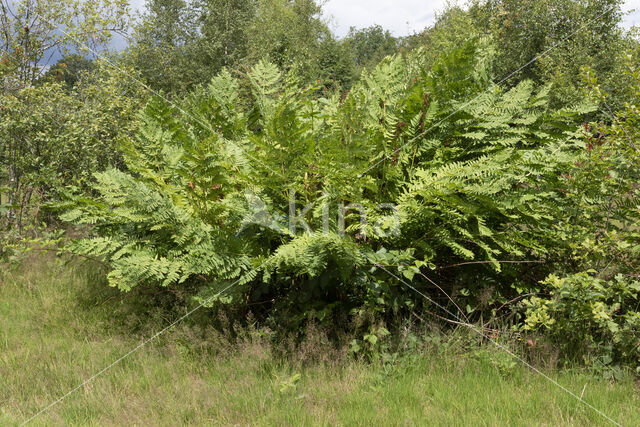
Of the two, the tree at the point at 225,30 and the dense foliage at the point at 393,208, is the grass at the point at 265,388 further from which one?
the tree at the point at 225,30

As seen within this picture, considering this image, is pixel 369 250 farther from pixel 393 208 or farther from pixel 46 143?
pixel 46 143

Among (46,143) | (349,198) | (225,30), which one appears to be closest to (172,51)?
(225,30)

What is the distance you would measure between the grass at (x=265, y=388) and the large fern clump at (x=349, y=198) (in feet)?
1.52

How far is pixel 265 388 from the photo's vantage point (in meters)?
2.68

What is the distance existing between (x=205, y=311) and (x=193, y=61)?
76.3 ft

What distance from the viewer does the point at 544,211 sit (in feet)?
11.2

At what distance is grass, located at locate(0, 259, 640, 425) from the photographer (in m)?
2.38

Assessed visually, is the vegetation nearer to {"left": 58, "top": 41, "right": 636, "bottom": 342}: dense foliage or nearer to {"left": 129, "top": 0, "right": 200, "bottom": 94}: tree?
{"left": 58, "top": 41, "right": 636, "bottom": 342}: dense foliage

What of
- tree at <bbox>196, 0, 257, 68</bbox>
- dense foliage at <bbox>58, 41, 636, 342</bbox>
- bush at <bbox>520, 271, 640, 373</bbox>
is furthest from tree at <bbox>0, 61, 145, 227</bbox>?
tree at <bbox>196, 0, 257, 68</bbox>

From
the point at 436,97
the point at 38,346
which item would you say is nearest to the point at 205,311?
the point at 38,346

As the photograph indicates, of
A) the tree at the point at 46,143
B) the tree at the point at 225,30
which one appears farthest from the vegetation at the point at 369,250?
the tree at the point at 225,30

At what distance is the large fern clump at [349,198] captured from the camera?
→ 2.87m

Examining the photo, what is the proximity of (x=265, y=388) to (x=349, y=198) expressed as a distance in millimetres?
1301

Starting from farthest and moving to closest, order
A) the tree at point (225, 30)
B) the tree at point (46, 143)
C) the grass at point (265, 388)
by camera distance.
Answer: the tree at point (225, 30) → the tree at point (46, 143) → the grass at point (265, 388)
